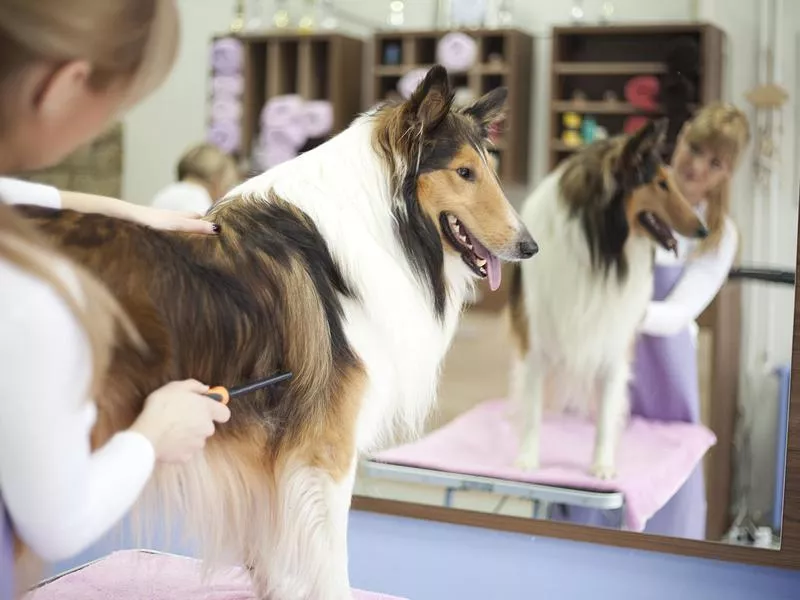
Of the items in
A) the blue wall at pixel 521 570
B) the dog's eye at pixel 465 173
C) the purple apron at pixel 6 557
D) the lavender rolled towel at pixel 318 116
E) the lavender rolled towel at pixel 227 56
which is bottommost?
the blue wall at pixel 521 570

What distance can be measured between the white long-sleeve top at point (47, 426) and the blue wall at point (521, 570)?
0.84 meters

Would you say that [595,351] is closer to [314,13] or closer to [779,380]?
[779,380]

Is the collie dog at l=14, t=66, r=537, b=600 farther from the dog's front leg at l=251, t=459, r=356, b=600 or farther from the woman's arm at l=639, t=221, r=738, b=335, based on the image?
the woman's arm at l=639, t=221, r=738, b=335

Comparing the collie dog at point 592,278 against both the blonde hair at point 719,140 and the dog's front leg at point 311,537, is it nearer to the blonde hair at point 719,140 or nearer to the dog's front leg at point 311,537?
the blonde hair at point 719,140

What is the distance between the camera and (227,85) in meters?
2.42

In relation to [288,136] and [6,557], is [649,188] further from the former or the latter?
[6,557]

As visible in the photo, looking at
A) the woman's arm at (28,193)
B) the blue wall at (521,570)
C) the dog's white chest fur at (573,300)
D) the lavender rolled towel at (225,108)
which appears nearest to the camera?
the woman's arm at (28,193)

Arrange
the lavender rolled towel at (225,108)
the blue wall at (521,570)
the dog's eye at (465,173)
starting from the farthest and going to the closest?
the lavender rolled towel at (225,108) < the blue wall at (521,570) < the dog's eye at (465,173)

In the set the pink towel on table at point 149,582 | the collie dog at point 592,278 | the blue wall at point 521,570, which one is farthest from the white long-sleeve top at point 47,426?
the collie dog at point 592,278

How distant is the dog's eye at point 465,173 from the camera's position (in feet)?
4.00

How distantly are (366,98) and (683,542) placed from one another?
1251 mm

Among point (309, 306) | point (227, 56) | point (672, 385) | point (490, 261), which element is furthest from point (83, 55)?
point (672, 385)

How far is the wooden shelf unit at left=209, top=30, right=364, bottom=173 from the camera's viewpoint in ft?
7.82

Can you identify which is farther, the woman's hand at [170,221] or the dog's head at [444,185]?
the dog's head at [444,185]
